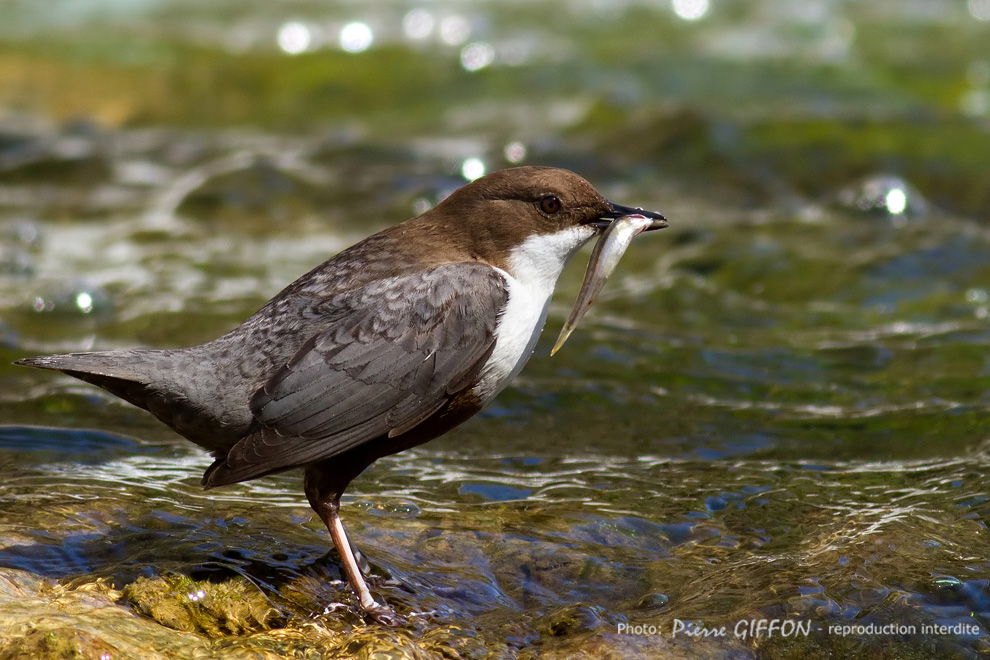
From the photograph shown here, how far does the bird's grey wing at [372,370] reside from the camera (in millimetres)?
3248

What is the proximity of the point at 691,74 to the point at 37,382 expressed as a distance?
7.93m

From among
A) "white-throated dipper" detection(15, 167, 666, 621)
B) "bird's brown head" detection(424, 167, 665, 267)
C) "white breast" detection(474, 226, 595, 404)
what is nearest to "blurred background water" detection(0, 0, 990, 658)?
"white-throated dipper" detection(15, 167, 666, 621)

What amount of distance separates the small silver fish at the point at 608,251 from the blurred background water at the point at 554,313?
2.23 ft

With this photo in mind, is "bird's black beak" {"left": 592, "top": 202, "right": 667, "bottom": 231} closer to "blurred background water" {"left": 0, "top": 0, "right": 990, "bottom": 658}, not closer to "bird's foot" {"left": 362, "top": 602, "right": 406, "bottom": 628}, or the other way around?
"blurred background water" {"left": 0, "top": 0, "right": 990, "bottom": 658}

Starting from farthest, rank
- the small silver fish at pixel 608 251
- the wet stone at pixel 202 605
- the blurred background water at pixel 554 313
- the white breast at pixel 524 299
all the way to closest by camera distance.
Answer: the small silver fish at pixel 608 251, the white breast at pixel 524 299, the blurred background water at pixel 554 313, the wet stone at pixel 202 605

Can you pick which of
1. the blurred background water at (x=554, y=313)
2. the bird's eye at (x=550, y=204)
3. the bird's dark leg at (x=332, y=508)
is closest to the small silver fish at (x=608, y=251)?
the bird's eye at (x=550, y=204)

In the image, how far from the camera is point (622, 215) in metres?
3.74

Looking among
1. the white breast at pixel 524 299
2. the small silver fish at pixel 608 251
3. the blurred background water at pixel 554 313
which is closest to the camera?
the blurred background water at pixel 554 313

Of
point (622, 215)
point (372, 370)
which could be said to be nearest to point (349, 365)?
point (372, 370)

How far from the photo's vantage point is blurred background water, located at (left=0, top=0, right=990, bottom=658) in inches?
126

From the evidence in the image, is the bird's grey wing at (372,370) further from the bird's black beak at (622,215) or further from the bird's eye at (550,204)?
the bird's black beak at (622,215)

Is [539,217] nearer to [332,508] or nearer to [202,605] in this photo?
[332,508]

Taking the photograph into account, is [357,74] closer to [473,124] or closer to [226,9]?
[473,124]

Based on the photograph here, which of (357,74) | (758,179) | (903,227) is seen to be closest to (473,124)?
(357,74)
